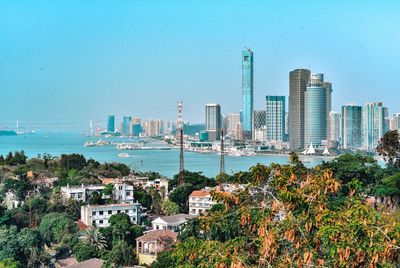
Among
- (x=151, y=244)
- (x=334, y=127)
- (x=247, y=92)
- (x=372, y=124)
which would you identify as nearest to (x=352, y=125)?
(x=372, y=124)

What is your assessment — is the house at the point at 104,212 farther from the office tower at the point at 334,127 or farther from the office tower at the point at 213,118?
the office tower at the point at 213,118

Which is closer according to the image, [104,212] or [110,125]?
[104,212]

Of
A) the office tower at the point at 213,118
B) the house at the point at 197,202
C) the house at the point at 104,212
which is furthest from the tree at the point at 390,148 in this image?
the office tower at the point at 213,118

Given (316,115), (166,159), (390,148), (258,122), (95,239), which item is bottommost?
(166,159)

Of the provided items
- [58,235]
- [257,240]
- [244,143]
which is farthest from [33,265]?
[244,143]

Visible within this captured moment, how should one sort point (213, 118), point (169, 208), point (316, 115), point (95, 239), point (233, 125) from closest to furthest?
point (95, 239) < point (169, 208) < point (316, 115) < point (213, 118) < point (233, 125)

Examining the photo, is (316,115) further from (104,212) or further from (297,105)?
(104,212)
